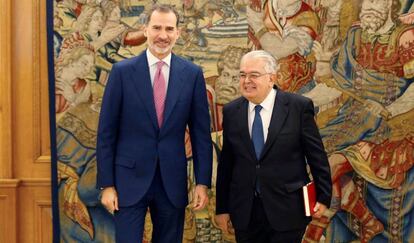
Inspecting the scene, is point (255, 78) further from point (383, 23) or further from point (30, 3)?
point (30, 3)

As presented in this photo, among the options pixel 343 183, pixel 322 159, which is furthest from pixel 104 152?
pixel 343 183

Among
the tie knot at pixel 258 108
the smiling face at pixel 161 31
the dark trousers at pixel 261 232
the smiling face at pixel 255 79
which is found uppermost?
the smiling face at pixel 161 31

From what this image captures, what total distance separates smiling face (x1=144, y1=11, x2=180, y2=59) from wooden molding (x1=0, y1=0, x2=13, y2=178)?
1.44 m

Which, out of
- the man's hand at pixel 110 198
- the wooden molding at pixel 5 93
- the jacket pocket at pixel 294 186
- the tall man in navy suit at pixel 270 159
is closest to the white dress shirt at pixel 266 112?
the tall man in navy suit at pixel 270 159

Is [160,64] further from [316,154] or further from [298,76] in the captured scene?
[298,76]

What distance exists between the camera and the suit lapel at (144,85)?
8.27 feet

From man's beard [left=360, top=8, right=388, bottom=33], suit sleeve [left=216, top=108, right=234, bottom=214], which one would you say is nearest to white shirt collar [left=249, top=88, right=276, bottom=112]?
suit sleeve [left=216, top=108, right=234, bottom=214]

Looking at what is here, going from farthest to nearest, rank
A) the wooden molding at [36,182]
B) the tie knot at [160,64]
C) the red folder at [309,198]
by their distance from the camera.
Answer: the wooden molding at [36,182] → the tie knot at [160,64] → the red folder at [309,198]

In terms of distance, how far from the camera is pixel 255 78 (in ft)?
8.23

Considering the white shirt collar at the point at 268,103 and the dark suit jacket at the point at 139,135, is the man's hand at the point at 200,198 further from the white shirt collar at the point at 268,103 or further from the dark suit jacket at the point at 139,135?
the white shirt collar at the point at 268,103

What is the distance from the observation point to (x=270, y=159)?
250 cm

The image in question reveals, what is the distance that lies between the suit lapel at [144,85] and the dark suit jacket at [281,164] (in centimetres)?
41

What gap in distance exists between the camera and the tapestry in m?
3.51

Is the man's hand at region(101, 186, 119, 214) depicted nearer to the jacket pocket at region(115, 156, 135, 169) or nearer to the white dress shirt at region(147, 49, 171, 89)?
the jacket pocket at region(115, 156, 135, 169)
